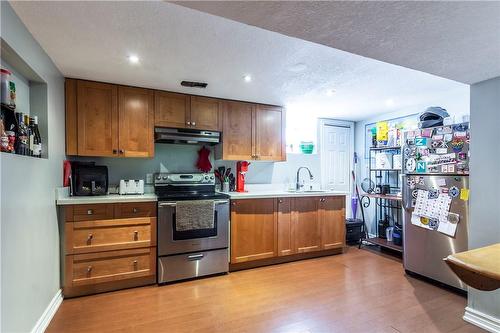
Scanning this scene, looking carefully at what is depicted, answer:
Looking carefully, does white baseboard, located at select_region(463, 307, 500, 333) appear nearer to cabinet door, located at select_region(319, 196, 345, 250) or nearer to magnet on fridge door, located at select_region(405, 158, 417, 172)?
magnet on fridge door, located at select_region(405, 158, 417, 172)

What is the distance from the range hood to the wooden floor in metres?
1.64

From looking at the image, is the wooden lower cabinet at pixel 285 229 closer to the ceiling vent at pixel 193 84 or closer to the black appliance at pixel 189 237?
the black appliance at pixel 189 237

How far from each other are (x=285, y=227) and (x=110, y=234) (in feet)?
6.73

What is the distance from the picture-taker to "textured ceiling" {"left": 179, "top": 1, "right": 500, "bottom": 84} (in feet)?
Result: 3.80

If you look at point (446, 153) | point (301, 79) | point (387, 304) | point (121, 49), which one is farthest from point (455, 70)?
point (121, 49)

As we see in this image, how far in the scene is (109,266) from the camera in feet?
8.35

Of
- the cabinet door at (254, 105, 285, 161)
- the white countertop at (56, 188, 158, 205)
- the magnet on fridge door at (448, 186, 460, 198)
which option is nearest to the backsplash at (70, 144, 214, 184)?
the white countertop at (56, 188, 158, 205)

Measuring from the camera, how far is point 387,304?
7.66 ft

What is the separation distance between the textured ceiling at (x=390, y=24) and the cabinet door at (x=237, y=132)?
208 centimetres

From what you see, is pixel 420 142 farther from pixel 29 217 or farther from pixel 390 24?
pixel 29 217

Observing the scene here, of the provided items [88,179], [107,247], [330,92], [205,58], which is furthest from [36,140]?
[330,92]

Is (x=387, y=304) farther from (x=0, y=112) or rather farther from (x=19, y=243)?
(x=0, y=112)

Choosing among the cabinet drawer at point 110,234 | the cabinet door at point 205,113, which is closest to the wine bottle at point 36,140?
the cabinet drawer at point 110,234

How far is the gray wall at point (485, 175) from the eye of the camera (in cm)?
198
